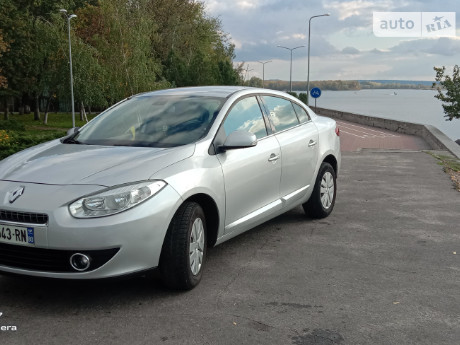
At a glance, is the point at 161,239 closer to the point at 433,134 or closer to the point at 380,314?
the point at 380,314

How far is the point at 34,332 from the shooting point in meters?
3.49

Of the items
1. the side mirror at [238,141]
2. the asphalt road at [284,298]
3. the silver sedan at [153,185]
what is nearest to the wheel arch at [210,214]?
the silver sedan at [153,185]

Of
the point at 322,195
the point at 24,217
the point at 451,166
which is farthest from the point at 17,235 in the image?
the point at 451,166

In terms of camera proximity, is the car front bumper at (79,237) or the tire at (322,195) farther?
the tire at (322,195)

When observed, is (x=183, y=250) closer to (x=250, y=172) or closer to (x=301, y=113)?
(x=250, y=172)

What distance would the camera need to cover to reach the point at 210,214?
4551mm

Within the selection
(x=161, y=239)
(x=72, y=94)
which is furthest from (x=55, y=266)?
(x=72, y=94)

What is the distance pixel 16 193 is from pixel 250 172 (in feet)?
6.62

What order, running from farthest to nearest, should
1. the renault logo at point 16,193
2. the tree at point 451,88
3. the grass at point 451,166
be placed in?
1. the tree at point 451,88
2. the grass at point 451,166
3. the renault logo at point 16,193

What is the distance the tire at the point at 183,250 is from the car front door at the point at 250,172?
1.68 feet

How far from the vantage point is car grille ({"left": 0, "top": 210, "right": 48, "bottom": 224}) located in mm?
3637

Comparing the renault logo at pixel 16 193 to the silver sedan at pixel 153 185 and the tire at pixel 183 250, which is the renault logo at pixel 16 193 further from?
the tire at pixel 183 250

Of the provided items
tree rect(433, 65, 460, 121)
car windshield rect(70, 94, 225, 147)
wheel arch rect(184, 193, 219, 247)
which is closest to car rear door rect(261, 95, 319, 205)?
car windshield rect(70, 94, 225, 147)

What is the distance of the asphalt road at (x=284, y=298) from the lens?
348 cm
